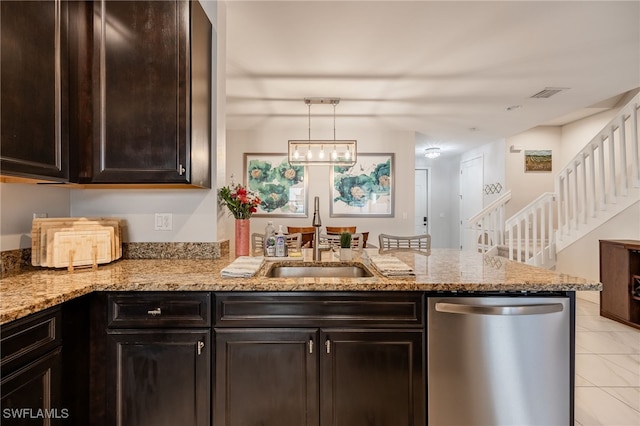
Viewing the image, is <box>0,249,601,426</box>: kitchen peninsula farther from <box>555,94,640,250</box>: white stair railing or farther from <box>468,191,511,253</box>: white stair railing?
<box>468,191,511,253</box>: white stair railing

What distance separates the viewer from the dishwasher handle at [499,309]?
1.42 m

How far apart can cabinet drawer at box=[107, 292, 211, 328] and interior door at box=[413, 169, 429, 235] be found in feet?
24.5

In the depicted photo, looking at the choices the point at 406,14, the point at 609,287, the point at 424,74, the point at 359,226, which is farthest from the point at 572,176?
the point at 406,14

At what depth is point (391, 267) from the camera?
65.3 inches

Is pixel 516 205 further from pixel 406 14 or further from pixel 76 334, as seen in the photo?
pixel 76 334

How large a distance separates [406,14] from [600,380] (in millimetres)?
3133

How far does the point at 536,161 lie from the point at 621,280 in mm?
3241

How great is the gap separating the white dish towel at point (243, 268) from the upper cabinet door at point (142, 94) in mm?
567

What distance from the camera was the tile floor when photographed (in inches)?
80.4

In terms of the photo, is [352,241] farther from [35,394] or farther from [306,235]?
[35,394]

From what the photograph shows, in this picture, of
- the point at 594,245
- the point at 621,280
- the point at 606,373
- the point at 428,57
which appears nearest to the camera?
the point at 606,373

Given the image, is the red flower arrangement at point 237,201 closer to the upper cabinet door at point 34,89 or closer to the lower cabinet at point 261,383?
the upper cabinet door at point 34,89

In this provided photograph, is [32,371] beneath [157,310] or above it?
beneath

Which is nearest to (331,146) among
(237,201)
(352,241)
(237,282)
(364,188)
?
(352,241)
